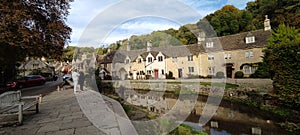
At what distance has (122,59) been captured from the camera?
1970cm

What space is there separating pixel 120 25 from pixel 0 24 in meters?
6.73

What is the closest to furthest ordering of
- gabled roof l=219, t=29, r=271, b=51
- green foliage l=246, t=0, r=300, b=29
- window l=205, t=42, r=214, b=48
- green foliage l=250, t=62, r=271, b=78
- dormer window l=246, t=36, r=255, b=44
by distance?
green foliage l=250, t=62, r=271, b=78 → gabled roof l=219, t=29, r=271, b=51 → dormer window l=246, t=36, r=255, b=44 → window l=205, t=42, r=214, b=48 → green foliage l=246, t=0, r=300, b=29

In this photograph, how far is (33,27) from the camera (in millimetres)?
12156

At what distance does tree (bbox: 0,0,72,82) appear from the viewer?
33.1 feet

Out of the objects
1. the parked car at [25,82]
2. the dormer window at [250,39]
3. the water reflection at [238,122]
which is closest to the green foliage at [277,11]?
the dormer window at [250,39]

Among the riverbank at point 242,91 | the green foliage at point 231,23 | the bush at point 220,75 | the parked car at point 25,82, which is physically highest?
the green foliage at point 231,23

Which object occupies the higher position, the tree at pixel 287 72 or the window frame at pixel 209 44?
the window frame at pixel 209 44

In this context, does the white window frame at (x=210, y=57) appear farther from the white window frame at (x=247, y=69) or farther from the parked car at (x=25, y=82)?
the parked car at (x=25, y=82)

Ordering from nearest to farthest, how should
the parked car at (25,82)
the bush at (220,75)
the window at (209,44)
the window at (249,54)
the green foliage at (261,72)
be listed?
the parked car at (25,82) < the green foliage at (261,72) < the window at (249,54) < the bush at (220,75) < the window at (209,44)

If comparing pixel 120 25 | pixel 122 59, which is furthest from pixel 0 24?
pixel 122 59

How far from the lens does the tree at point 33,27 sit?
10.1 m

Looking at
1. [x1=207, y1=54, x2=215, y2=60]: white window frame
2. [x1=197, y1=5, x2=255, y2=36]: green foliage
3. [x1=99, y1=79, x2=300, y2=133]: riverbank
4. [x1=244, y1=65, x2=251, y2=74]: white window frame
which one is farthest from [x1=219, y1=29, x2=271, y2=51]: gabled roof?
[x1=197, y1=5, x2=255, y2=36]: green foliage

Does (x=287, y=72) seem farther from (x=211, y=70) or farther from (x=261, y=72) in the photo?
(x=211, y=70)

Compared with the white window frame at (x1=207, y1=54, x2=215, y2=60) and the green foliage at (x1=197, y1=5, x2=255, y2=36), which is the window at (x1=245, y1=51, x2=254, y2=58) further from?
the green foliage at (x1=197, y1=5, x2=255, y2=36)
